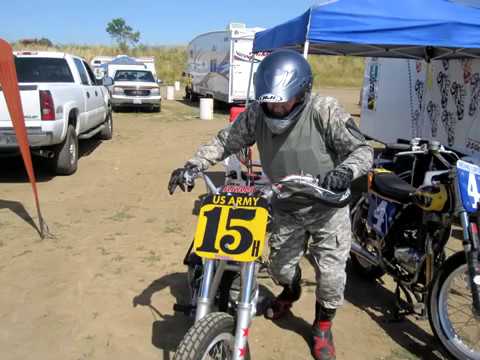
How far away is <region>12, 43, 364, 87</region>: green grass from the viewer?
4200 centimetres

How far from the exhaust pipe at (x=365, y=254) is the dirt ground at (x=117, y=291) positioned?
403mm

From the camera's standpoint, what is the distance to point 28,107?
22.5ft

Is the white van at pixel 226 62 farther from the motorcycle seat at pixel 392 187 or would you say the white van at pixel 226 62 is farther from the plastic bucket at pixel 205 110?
the motorcycle seat at pixel 392 187

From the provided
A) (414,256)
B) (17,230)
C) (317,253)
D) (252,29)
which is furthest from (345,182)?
(252,29)

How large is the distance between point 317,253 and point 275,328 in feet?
2.68

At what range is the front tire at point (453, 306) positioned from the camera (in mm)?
2855

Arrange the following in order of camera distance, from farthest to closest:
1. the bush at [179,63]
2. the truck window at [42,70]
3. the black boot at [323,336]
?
the bush at [179,63]
the truck window at [42,70]
the black boot at [323,336]

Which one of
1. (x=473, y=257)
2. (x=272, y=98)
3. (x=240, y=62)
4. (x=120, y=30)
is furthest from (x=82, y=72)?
(x=120, y=30)

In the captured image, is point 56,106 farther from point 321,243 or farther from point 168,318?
point 321,243

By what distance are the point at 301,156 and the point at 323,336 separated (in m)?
1.23

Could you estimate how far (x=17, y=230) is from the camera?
5.31 m

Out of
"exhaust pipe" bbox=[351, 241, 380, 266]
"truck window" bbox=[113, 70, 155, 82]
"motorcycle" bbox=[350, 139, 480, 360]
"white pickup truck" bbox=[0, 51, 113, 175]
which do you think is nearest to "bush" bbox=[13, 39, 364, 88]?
"truck window" bbox=[113, 70, 155, 82]

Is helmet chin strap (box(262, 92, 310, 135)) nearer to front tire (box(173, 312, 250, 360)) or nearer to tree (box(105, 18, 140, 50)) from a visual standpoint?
front tire (box(173, 312, 250, 360))

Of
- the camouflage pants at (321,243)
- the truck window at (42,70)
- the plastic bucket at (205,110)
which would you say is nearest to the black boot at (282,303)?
the camouflage pants at (321,243)
